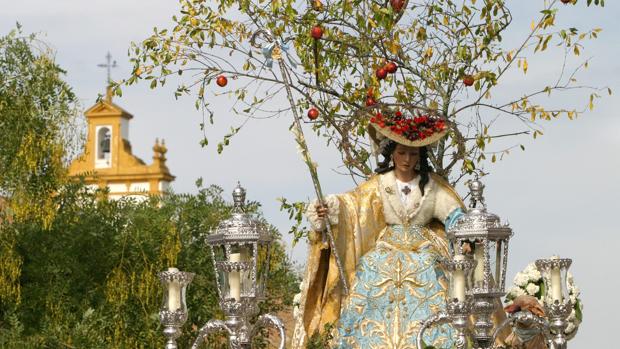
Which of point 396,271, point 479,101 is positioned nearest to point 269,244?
point 396,271

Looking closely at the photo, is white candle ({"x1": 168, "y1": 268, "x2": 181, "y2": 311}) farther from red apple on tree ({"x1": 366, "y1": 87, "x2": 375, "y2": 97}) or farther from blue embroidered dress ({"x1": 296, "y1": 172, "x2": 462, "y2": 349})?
red apple on tree ({"x1": 366, "y1": 87, "x2": 375, "y2": 97})

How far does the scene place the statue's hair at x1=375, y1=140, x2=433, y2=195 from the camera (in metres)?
16.2

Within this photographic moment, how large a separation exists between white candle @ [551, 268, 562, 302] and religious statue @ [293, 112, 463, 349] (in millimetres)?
1089

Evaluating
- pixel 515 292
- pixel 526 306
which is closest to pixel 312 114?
pixel 515 292

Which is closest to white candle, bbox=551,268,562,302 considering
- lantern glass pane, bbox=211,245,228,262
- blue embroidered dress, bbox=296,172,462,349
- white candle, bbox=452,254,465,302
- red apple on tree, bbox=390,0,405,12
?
white candle, bbox=452,254,465,302

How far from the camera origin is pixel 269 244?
1512 cm

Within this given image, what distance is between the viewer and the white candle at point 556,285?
559 inches

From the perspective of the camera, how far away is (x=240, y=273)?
14.4 metres

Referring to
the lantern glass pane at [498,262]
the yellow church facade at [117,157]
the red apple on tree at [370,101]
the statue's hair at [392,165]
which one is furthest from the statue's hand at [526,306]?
the yellow church facade at [117,157]

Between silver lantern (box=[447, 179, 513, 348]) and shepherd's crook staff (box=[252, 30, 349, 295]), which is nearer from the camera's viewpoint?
silver lantern (box=[447, 179, 513, 348])

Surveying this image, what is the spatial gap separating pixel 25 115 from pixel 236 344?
11.6 meters

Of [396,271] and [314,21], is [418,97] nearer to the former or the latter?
[314,21]

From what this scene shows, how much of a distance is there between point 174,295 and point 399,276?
1827 millimetres

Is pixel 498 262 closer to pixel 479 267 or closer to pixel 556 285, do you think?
pixel 479 267
